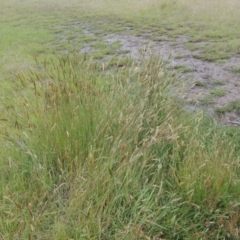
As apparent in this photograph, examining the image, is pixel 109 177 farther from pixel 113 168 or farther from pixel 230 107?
pixel 230 107

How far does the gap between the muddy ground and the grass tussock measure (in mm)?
596

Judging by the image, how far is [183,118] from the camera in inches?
108

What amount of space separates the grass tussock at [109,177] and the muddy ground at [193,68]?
596 millimetres

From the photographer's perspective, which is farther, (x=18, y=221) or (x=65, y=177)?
(x=65, y=177)

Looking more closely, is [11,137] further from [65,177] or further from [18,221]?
[18,221]

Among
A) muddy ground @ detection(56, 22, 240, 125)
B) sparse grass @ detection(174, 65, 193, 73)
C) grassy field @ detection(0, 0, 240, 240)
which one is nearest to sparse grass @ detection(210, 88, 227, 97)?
muddy ground @ detection(56, 22, 240, 125)

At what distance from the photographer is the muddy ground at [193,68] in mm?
3883

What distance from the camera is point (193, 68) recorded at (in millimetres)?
5594

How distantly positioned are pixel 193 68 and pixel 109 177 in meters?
4.25

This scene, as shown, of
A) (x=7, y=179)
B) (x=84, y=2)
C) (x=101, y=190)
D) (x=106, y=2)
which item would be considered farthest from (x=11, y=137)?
(x=84, y=2)

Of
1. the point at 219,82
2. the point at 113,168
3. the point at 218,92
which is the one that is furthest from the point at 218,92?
the point at 113,168

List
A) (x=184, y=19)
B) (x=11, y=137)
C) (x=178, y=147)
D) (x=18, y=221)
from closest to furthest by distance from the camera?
(x=18, y=221) < (x=178, y=147) < (x=11, y=137) < (x=184, y=19)

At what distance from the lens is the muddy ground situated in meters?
3.88

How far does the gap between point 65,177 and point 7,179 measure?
1.52 feet
